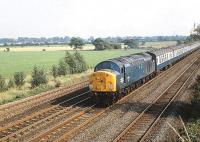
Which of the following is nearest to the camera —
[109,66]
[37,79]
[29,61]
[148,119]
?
[148,119]

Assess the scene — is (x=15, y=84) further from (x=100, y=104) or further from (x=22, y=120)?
(x=22, y=120)

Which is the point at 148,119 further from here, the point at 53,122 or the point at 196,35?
the point at 196,35

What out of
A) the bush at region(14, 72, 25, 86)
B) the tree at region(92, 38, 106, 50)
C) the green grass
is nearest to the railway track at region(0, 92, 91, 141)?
the bush at region(14, 72, 25, 86)

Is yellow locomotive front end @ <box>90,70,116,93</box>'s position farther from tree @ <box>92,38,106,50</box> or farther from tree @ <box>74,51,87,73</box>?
tree @ <box>92,38,106,50</box>

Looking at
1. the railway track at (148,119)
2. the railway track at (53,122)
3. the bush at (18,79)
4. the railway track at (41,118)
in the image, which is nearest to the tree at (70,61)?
the bush at (18,79)

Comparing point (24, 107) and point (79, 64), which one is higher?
point (79, 64)

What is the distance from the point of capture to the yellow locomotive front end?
24016mm

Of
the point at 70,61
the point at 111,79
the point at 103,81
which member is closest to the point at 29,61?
the point at 70,61

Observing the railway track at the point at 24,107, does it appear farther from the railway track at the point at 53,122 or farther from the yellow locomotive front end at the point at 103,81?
the yellow locomotive front end at the point at 103,81

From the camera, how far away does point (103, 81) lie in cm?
2416

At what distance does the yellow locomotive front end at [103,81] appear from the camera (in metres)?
24.0

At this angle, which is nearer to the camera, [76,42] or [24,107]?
[24,107]

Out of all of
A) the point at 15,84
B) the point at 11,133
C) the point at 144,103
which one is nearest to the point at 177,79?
the point at 144,103

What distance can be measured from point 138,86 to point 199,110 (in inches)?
494
